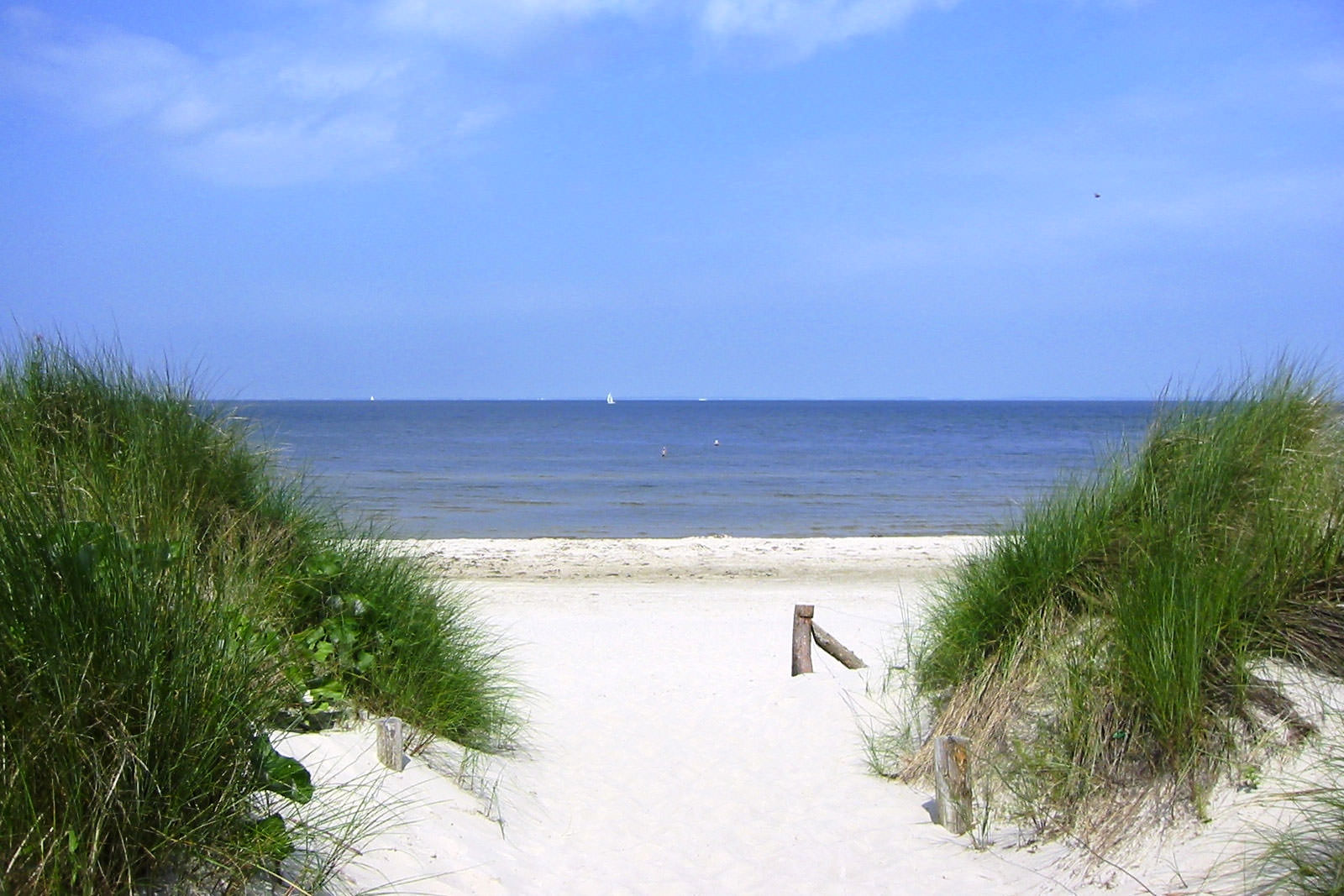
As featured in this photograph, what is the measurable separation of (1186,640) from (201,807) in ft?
14.1

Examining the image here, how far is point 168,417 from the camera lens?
620 cm

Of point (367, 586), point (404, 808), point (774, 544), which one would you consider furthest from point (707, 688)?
point (774, 544)

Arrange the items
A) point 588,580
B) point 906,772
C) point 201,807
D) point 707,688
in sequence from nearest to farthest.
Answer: point 201,807 < point 906,772 < point 707,688 < point 588,580

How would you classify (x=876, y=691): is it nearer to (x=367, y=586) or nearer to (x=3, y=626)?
(x=367, y=586)

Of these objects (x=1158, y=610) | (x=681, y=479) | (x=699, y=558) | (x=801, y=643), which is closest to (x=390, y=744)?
(x=1158, y=610)

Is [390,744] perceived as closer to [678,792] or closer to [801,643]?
[678,792]

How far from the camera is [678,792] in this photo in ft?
22.3

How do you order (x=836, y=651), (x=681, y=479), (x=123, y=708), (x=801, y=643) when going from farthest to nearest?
(x=681, y=479), (x=801, y=643), (x=836, y=651), (x=123, y=708)

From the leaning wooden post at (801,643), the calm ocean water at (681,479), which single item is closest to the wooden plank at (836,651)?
the leaning wooden post at (801,643)

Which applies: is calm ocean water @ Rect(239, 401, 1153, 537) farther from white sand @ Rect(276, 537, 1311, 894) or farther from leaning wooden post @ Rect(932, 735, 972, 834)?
white sand @ Rect(276, 537, 1311, 894)

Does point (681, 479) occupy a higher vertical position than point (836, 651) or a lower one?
lower

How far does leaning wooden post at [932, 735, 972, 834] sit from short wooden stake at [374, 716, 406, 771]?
2.88 meters

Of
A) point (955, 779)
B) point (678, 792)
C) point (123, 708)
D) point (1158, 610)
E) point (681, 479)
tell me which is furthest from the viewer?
point (681, 479)

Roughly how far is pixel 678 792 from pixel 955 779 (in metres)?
1.94
